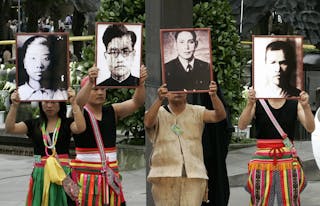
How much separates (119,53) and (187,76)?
55 centimetres

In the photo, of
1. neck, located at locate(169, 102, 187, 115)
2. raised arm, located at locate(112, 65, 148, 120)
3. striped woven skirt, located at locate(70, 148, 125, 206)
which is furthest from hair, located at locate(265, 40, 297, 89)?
striped woven skirt, located at locate(70, 148, 125, 206)

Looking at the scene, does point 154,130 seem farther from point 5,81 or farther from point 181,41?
point 5,81

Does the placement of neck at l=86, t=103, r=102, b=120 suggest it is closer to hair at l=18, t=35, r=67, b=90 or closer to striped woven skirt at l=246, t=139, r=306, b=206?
hair at l=18, t=35, r=67, b=90

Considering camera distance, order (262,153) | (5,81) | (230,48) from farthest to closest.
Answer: (5,81)
(230,48)
(262,153)

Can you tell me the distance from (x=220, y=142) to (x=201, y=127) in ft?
2.80

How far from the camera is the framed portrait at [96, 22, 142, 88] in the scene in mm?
6645

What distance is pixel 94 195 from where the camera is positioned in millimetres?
6633

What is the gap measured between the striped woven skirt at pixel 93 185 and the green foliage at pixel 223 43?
5255 mm

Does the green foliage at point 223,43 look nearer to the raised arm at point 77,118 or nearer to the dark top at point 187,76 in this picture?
the dark top at point 187,76

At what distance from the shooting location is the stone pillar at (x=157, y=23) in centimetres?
745

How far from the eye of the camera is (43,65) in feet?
22.3

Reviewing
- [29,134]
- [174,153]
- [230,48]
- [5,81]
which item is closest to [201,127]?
[174,153]

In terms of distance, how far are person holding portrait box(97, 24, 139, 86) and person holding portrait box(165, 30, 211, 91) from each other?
288 millimetres

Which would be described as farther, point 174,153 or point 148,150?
point 148,150
